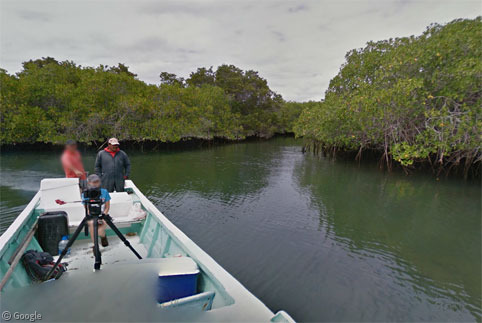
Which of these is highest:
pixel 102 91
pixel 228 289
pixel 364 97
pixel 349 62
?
pixel 349 62

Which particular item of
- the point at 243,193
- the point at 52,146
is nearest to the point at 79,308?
the point at 243,193

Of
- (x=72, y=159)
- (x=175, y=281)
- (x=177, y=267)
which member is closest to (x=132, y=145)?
(x=72, y=159)

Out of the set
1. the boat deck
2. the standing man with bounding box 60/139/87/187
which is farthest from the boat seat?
the boat deck

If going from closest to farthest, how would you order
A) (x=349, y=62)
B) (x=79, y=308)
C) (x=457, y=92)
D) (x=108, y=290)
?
(x=79, y=308) < (x=108, y=290) < (x=457, y=92) < (x=349, y=62)

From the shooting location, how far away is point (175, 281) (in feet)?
8.99

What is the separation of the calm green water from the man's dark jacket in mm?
2268

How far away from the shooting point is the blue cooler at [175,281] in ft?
8.80

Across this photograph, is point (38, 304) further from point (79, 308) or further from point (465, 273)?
point (465, 273)

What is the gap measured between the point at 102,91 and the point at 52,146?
6791mm

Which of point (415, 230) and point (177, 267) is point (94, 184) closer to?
point (177, 267)

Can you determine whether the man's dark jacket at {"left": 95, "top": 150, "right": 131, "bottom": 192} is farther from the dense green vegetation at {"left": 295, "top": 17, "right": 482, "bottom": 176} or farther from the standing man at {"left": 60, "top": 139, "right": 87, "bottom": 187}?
the dense green vegetation at {"left": 295, "top": 17, "right": 482, "bottom": 176}

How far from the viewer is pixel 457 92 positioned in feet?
33.5

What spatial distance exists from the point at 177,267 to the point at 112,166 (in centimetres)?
373

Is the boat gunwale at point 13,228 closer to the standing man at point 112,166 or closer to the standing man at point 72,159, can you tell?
the standing man at point 72,159
